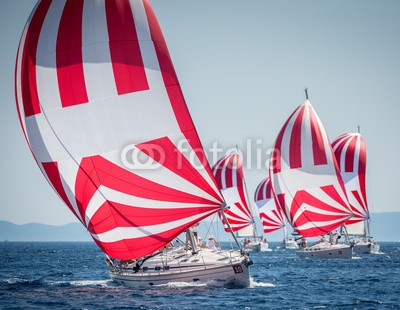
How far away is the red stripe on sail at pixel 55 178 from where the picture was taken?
23.9 m

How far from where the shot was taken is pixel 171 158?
76.5 feet

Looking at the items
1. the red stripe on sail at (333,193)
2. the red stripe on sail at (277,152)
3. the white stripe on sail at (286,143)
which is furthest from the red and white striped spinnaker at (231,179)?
the red stripe on sail at (333,193)

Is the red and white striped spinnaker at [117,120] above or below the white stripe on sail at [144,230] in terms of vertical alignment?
above

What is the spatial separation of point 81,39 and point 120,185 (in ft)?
18.2

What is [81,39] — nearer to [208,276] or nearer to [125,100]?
[125,100]

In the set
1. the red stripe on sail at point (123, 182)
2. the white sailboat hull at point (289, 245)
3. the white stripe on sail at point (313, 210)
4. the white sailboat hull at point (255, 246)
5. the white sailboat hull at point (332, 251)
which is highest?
the red stripe on sail at point (123, 182)

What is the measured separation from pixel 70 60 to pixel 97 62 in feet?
3.28

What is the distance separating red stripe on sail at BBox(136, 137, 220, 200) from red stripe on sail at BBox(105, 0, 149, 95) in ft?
6.85

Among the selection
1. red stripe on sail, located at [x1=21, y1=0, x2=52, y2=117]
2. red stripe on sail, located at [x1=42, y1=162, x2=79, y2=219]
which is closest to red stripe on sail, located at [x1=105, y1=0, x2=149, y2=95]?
red stripe on sail, located at [x1=21, y1=0, x2=52, y2=117]

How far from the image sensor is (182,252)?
26891 mm

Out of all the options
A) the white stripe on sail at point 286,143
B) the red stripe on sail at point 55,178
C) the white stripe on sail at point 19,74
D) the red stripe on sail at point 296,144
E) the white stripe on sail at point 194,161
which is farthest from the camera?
the white stripe on sail at point 286,143

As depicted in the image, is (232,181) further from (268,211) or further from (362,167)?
(268,211)

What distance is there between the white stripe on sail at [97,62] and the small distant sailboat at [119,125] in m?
0.04

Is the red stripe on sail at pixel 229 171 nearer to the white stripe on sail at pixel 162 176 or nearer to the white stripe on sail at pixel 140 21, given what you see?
the white stripe on sail at pixel 162 176
